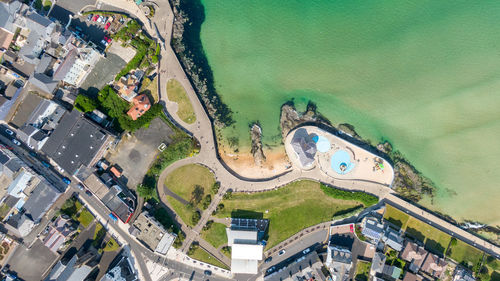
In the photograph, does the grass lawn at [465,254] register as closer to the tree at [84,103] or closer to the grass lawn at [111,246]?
the grass lawn at [111,246]

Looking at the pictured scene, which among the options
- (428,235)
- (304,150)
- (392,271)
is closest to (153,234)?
(304,150)

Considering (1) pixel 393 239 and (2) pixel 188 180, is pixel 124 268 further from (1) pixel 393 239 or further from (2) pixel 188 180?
(1) pixel 393 239

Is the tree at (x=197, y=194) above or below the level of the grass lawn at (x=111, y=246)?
above

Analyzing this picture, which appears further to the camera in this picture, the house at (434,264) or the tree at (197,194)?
the tree at (197,194)

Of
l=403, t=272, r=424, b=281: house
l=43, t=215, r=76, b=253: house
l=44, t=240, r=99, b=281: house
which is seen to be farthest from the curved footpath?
l=43, t=215, r=76, b=253: house

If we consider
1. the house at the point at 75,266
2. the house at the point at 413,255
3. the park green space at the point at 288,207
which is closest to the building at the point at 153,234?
the house at the point at 75,266

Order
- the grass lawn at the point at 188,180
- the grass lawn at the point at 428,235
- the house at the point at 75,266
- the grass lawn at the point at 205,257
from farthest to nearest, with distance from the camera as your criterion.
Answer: the grass lawn at the point at 428,235 < the grass lawn at the point at 188,180 < the grass lawn at the point at 205,257 < the house at the point at 75,266

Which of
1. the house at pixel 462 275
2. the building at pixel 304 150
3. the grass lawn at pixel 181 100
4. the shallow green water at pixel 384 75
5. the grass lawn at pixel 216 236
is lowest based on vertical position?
the grass lawn at pixel 216 236
